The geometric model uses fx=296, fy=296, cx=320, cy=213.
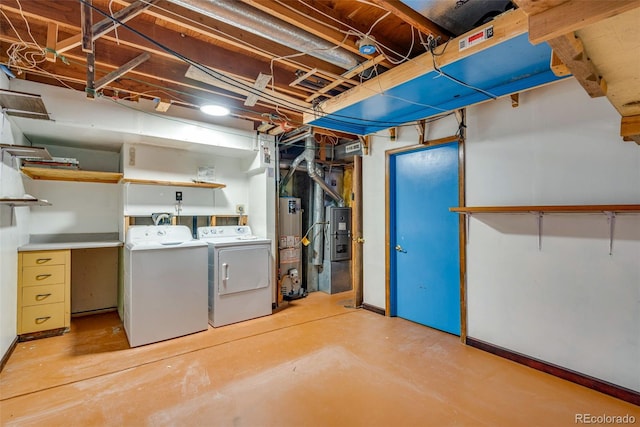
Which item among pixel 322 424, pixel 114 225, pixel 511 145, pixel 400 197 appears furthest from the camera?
pixel 114 225

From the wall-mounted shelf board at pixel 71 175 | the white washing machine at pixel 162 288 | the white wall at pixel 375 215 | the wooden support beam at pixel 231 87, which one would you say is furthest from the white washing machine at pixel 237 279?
the wooden support beam at pixel 231 87

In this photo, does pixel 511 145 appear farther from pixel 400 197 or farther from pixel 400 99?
pixel 400 197

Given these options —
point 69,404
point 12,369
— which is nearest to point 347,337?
point 69,404

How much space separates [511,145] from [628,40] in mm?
1816

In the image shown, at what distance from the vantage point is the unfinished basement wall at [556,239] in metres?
2.02

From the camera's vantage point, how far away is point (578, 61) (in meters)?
0.95

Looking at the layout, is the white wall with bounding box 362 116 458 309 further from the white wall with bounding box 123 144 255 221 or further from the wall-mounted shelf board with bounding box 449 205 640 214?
the white wall with bounding box 123 144 255 221

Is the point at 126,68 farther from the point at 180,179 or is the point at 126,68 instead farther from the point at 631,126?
the point at 631,126

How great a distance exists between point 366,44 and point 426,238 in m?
2.11

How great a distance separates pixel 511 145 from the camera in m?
2.57

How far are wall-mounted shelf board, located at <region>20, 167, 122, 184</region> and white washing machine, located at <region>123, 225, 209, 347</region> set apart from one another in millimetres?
719

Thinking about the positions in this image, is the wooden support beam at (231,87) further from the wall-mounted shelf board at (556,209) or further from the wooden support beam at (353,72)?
the wall-mounted shelf board at (556,209)

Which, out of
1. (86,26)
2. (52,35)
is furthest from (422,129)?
(52,35)

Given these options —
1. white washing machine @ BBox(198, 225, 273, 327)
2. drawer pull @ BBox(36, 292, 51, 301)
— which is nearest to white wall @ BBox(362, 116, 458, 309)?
white washing machine @ BBox(198, 225, 273, 327)
